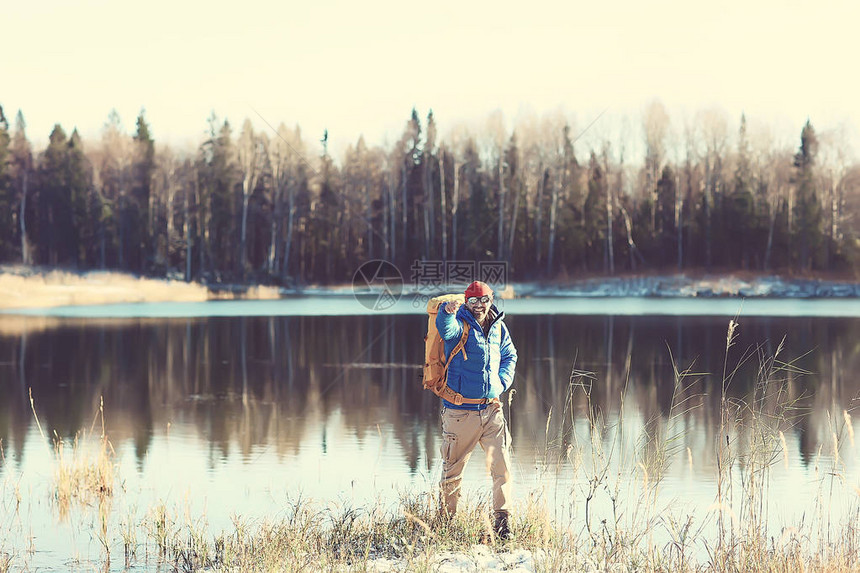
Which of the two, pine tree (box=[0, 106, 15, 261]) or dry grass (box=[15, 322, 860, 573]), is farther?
pine tree (box=[0, 106, 15, 261])

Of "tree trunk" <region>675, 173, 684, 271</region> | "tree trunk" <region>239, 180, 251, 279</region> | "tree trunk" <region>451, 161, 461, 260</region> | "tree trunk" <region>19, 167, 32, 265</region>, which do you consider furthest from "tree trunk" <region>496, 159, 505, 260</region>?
"tree trunk" <region>19, 167, 32, 265</region>

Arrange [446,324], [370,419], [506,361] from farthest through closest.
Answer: [370,419], [506,361], [446,324]

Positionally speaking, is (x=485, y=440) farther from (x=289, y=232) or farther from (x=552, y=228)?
(x=289, y=232)

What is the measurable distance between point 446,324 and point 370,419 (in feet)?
27.8

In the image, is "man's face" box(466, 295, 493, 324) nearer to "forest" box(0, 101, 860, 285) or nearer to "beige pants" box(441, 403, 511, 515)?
"beige pants" box(441, 403, 511, 515)

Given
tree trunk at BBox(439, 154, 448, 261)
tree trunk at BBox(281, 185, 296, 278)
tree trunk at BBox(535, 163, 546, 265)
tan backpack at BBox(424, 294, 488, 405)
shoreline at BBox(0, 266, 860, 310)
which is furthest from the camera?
tree trunk at BBox(281, 185, 296, 278)

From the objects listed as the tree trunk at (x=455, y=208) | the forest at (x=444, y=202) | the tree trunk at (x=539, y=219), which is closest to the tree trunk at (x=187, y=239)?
the forest at (x=444, y=202)

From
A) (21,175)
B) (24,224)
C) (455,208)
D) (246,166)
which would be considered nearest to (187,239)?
(246,166)

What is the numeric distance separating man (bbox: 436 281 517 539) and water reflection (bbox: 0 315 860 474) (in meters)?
0.99

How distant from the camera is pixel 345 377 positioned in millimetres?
20547

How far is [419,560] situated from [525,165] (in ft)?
209

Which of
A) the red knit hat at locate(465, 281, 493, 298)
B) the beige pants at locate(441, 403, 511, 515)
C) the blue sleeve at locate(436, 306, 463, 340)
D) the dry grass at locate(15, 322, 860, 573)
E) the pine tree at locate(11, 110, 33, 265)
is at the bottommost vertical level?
the dry grass at locate(15, 322, 860, 573)

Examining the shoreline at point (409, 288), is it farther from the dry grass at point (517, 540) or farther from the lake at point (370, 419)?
the dry grass at point (517, 540)

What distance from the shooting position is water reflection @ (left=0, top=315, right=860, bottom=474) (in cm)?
1358
